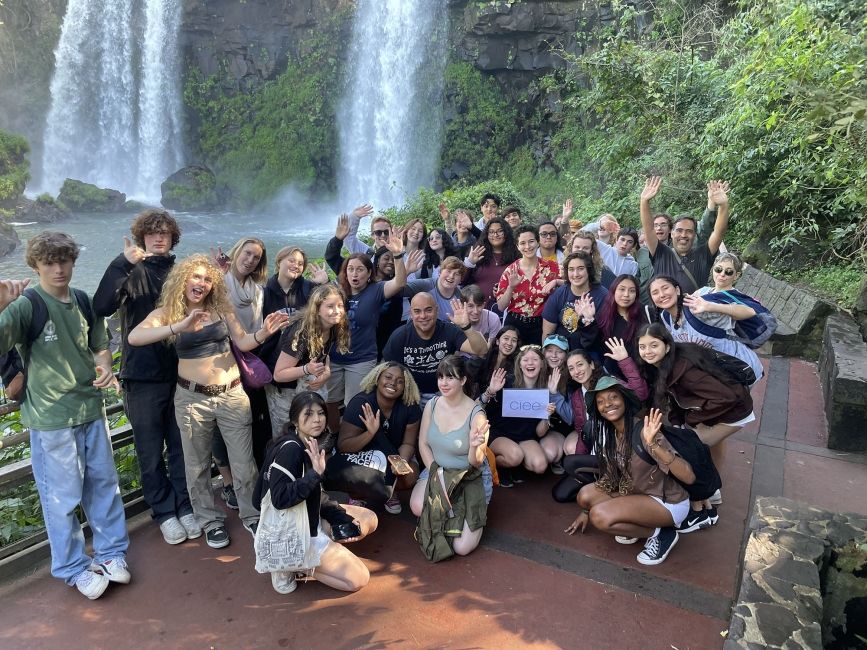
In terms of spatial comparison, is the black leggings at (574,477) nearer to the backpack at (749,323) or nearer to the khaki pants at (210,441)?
the backpack at (749,323)

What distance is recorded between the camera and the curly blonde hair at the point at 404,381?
13.2ft

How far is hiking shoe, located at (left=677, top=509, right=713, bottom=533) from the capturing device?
3.68 metres

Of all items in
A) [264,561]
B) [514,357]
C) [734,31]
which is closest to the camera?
[264,561]

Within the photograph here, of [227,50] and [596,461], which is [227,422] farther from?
[227,50]

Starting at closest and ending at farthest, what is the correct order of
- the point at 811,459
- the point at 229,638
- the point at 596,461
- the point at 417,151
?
the point at 229,638
the point at 596,461
the point at 811,459
the point at 417,151

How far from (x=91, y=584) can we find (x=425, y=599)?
1870 millimetres

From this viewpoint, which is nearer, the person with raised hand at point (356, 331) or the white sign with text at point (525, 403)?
the white sign with text at point (525, 403)

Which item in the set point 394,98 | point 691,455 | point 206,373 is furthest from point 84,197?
point 691,455

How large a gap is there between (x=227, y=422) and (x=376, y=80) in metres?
24.6

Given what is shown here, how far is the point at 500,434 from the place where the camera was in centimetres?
446

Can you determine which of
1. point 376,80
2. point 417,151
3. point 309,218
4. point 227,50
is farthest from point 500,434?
point 227,50

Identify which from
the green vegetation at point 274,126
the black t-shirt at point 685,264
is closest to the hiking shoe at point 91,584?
the black t-shirt at point 685,264

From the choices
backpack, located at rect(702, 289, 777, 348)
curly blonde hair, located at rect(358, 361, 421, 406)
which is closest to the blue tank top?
curly blonde hair, located at rect(358, 361, 421, 406)

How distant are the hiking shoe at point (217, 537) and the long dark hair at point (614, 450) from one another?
2.41 meters
